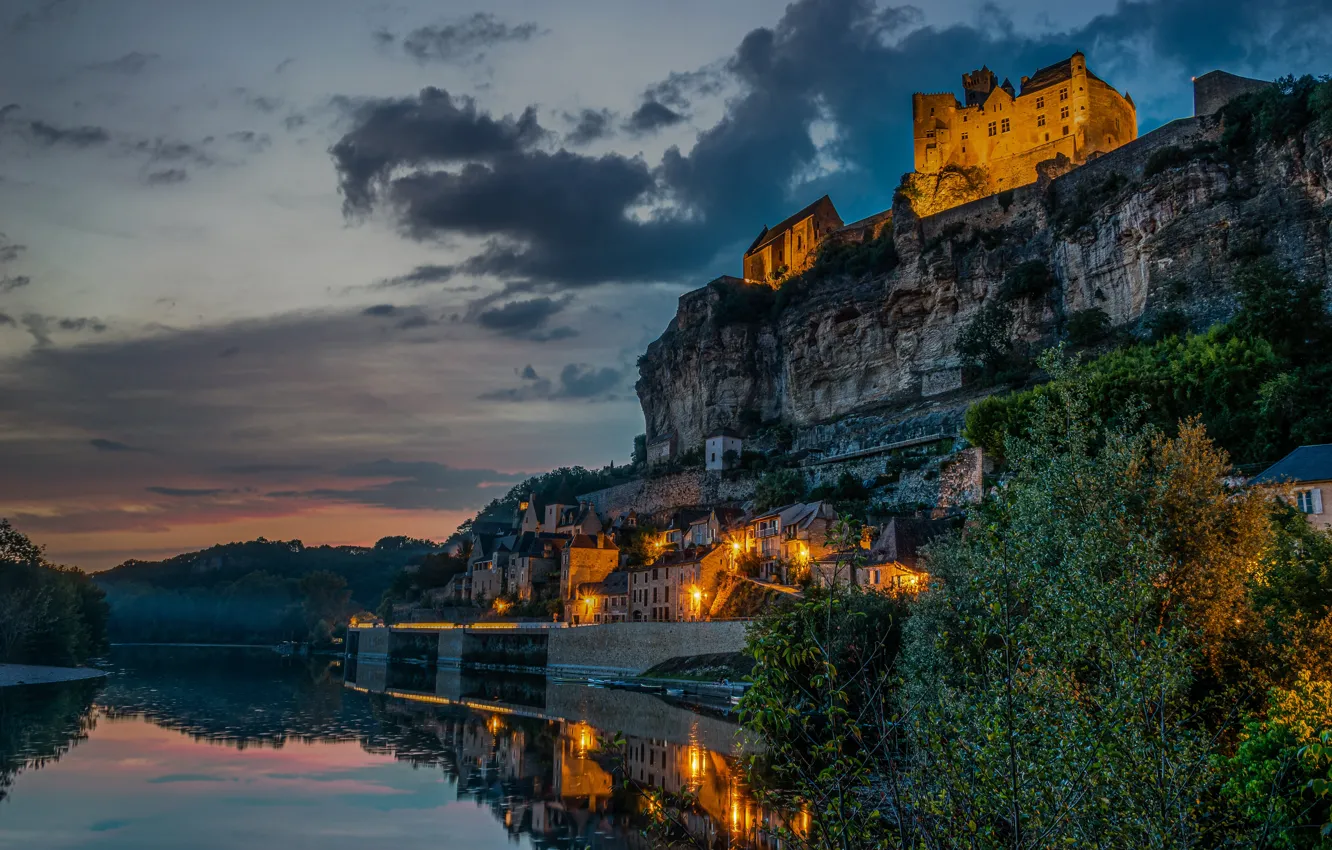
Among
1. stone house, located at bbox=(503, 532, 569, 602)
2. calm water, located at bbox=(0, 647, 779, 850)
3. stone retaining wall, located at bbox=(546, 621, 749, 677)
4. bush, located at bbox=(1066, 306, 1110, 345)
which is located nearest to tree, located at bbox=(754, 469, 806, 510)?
stone retaining wall, located at bbox=(546, 621, 749, 677)

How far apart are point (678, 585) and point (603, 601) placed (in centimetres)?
902

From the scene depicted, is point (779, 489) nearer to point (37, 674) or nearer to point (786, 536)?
point (786, 536)

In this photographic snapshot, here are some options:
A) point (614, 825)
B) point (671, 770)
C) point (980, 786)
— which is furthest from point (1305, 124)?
point (980, 786)

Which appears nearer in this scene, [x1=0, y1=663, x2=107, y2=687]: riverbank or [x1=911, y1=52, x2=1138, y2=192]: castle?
[x1=0, y1=663, x2=107, y2=687]: riverbank

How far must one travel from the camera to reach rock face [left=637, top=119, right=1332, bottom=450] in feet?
149

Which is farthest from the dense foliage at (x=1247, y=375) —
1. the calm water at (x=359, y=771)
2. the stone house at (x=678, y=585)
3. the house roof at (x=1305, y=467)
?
the calm water at (x=359, y=771)

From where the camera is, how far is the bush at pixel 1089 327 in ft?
163

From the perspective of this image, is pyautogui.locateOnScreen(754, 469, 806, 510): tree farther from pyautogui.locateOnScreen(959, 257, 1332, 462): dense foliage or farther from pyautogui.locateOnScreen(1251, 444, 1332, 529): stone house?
pyautogui.locateOnScreen(1251, 444, 1332, 529): stone house

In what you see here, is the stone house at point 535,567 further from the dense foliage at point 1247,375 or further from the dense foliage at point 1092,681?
the dense foliage at point 1092,681

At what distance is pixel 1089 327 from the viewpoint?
4991 cm

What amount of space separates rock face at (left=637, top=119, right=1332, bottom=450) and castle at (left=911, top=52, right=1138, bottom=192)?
10099mm

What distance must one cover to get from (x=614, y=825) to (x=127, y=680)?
155 feet

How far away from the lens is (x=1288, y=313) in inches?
1544

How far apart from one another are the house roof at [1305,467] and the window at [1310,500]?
37cm
